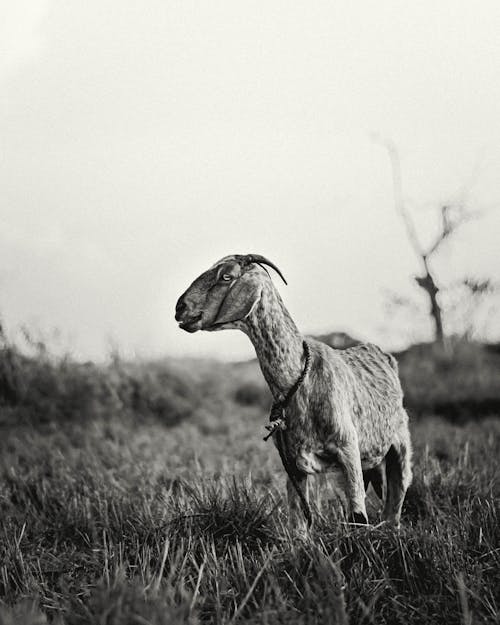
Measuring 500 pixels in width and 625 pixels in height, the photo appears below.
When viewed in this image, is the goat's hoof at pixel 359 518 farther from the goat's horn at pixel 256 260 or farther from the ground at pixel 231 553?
the goat's horn at pixel 256 260

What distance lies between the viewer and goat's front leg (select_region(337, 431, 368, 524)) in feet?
12.0

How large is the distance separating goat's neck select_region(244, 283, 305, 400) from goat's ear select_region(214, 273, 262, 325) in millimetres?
82

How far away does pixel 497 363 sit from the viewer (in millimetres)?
16031

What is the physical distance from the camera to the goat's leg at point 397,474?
455 cm

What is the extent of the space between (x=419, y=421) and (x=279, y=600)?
32.9 ft

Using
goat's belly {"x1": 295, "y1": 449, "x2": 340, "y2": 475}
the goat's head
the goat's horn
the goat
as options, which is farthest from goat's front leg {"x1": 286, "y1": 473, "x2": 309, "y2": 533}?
the goat's horn

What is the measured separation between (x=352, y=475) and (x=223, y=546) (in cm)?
101

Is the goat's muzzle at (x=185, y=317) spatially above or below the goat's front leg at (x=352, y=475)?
above

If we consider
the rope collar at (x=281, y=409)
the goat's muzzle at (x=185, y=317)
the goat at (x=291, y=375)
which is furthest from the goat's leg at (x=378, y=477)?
the goat's muzzle at (x=185, y=317)

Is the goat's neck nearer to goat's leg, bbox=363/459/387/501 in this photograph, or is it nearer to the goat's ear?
the goat's ear

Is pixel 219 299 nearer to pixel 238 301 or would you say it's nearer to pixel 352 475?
pixel 238 301

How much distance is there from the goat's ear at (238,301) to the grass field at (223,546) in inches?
46.9

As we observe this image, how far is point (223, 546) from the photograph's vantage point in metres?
4.07

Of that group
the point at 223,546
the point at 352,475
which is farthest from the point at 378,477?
the point at 223,546
